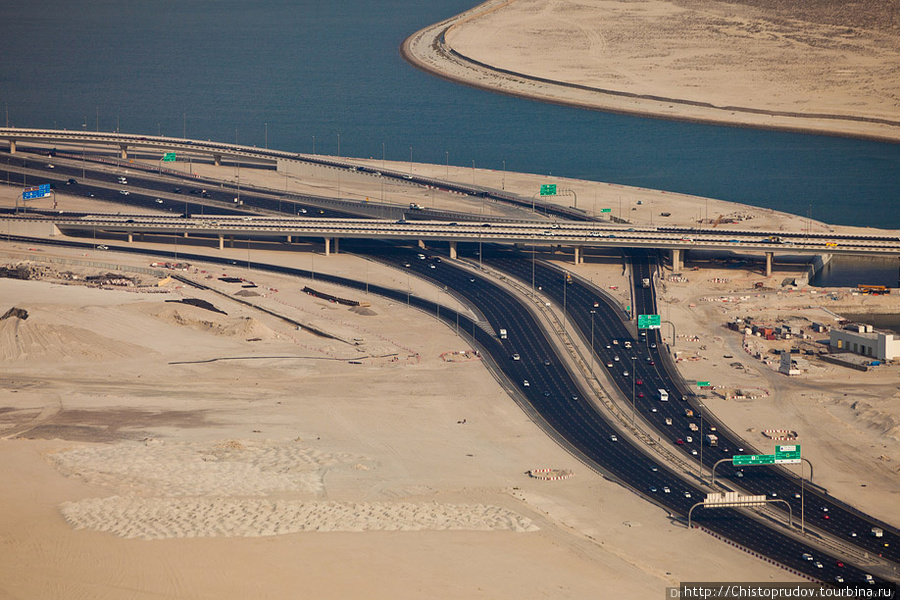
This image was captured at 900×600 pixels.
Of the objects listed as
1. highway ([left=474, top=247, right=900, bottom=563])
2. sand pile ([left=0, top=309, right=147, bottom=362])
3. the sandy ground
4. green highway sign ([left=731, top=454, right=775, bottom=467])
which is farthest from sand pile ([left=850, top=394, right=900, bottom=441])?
sand pile ([left=0, top=309, right=147, bottom=362])

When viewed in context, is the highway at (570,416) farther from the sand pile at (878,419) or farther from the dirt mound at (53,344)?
the dirt mound at (53,344)

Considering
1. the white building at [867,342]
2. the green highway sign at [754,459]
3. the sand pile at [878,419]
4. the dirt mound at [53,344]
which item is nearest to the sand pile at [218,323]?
the dirt mound at [53,344]

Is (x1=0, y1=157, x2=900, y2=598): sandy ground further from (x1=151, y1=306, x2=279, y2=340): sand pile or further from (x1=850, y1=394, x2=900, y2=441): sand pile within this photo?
(x1=850, y1=394, x2=900, y2=441): sand pile

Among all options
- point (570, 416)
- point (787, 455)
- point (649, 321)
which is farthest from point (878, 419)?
point (649, 321)

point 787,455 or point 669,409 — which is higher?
point 787,455

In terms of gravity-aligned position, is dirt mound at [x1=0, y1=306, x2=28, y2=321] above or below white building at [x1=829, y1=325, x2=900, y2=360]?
above

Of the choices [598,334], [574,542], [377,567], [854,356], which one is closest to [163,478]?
[377,567]

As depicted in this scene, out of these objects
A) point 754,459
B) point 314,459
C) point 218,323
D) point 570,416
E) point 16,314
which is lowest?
point 570,416

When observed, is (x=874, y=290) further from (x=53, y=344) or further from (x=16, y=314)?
(x=16, y=314)
